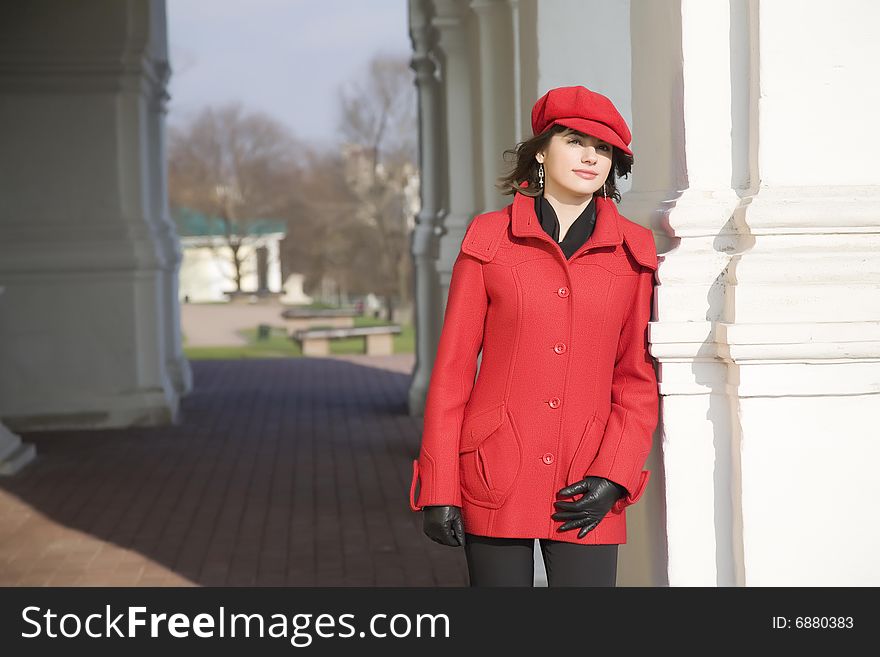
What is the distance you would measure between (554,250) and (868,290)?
2.71ft

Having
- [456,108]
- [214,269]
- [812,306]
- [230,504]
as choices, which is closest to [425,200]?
[456,108]

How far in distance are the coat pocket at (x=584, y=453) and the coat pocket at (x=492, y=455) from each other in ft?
0.40

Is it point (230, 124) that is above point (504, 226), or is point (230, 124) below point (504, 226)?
above

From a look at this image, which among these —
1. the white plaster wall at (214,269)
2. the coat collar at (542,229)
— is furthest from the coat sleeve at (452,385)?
the white plaster wall at (214,269)

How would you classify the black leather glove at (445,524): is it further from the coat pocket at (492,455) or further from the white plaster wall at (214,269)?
the white plaster wall at (214,269)

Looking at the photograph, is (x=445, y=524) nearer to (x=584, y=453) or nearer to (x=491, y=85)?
(x=584, y=453)

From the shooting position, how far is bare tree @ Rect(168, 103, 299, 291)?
184 ft

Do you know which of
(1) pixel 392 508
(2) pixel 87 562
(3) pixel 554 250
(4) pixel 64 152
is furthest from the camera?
(4) pixel 64 152

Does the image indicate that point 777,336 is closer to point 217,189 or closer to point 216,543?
point 216,543

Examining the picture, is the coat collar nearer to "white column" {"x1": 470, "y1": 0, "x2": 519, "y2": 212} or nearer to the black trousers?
the black trousers

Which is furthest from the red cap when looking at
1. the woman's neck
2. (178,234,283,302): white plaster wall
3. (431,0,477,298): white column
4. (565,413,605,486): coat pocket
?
(178,234,283,302): white plaster wall

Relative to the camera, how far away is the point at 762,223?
300 cm

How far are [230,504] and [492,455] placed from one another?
532cm
